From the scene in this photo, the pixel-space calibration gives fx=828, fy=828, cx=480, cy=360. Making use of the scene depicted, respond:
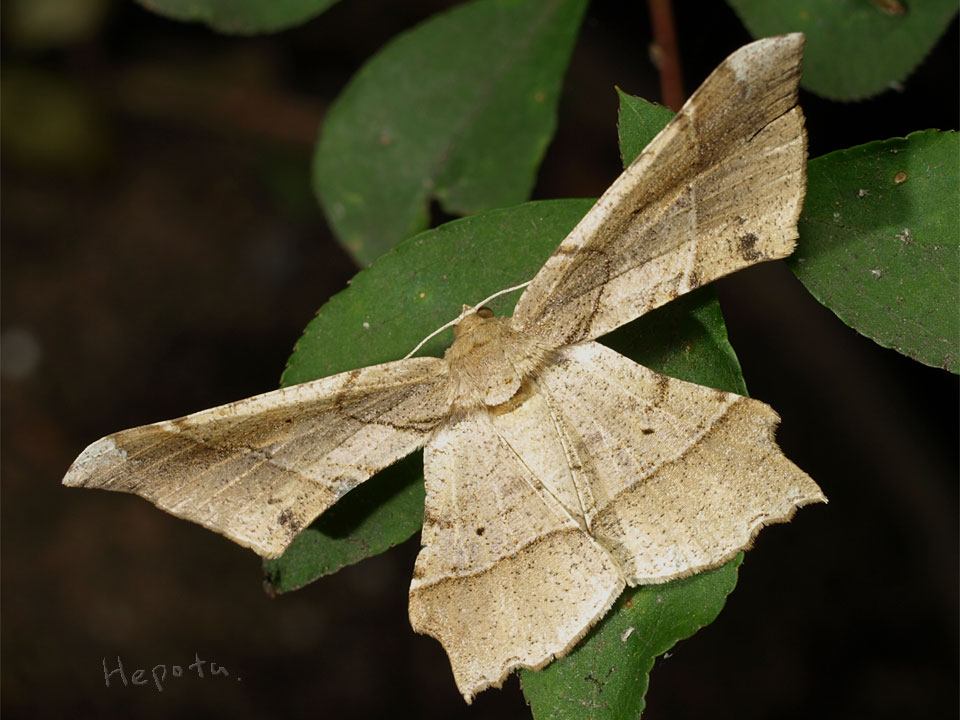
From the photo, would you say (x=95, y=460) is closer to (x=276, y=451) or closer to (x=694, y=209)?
(x=276, y=451)

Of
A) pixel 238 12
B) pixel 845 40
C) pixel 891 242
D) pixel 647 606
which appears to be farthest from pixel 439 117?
pixel 647 606

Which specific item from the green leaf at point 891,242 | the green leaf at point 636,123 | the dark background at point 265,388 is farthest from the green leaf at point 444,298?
the dark background at point 265,388

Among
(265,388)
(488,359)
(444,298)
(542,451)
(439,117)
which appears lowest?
(265,388)

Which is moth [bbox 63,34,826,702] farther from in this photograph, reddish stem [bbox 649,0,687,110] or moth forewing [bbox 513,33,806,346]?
reddish stem [bbox 649,0,687,110]

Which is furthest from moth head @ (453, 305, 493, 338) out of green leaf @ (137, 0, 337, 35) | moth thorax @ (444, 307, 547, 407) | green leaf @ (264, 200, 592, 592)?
green leaf @ (137, 0, 337, 35)

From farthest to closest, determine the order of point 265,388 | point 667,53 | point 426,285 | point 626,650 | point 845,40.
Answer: point 265,388
point 667,53
point 845,40
point 426,285
point 626,650

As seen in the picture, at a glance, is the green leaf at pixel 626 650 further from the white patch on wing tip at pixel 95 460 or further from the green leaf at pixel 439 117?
the green leaf at pixel 439 117

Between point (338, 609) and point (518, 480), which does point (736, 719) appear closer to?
point (338, 609)
